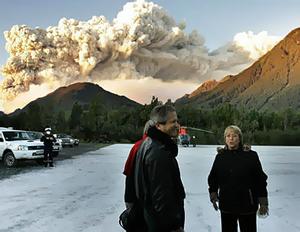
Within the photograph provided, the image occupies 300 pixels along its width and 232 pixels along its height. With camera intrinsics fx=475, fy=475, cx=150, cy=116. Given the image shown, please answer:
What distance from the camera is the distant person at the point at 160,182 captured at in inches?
128

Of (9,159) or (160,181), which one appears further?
(9,159)

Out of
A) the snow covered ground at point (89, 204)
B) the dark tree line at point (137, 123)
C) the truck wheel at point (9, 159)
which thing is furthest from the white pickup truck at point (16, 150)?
the dark tree line at point (137, 123)

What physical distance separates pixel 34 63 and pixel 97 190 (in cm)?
11775

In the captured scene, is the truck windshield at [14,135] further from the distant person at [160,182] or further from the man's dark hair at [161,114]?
the distant person at [160,182]

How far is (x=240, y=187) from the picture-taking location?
4746mm

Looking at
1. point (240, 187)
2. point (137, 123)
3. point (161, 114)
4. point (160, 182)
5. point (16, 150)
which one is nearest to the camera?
point (160, 182)

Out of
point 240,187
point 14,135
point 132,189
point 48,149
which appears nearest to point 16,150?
point 48,149

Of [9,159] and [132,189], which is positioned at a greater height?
[132,189]

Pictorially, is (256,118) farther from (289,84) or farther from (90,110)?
(289,84)

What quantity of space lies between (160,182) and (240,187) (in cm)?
174

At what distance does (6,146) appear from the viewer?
20562mm

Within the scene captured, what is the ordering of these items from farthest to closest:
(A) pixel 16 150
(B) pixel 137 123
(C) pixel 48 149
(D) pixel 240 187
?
(B) pixel 137 123 → (A) pixel 16 150 → (C) pixel 48 149 → (D) pixel 240 187

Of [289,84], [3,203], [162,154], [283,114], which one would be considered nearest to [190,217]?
[3,203]

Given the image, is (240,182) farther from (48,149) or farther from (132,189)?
(48,149)
